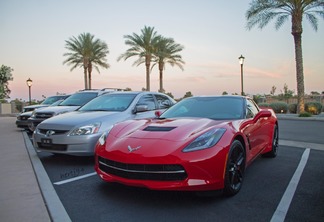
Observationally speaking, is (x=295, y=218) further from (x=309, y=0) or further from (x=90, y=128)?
(x=309, y=0)

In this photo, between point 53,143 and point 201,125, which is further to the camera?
point 53,143

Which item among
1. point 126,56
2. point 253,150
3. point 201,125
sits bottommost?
point 253,150

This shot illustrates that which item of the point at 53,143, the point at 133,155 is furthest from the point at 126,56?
the point at 133,155

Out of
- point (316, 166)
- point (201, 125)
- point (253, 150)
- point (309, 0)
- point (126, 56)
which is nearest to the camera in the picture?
point (201, 125)

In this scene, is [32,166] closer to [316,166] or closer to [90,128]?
[90,128]

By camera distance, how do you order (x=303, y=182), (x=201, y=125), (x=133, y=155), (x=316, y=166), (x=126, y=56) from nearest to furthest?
(x=133, y=155) < (x=201, y=125) < (x=303, y=182) < (x=316, y=166) < (x=126, y=56)

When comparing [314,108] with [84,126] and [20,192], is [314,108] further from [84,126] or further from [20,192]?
[20,192]

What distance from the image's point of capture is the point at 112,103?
23.3 feet

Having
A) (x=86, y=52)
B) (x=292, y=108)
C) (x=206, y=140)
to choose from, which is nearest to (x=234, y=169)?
(x=206, y=140)

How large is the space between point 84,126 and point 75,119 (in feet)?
1.38

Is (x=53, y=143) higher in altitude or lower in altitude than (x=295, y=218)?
higher

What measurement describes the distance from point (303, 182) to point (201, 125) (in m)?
1.91

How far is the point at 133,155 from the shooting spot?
362 centimetres

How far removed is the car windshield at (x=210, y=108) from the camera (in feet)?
16.1
